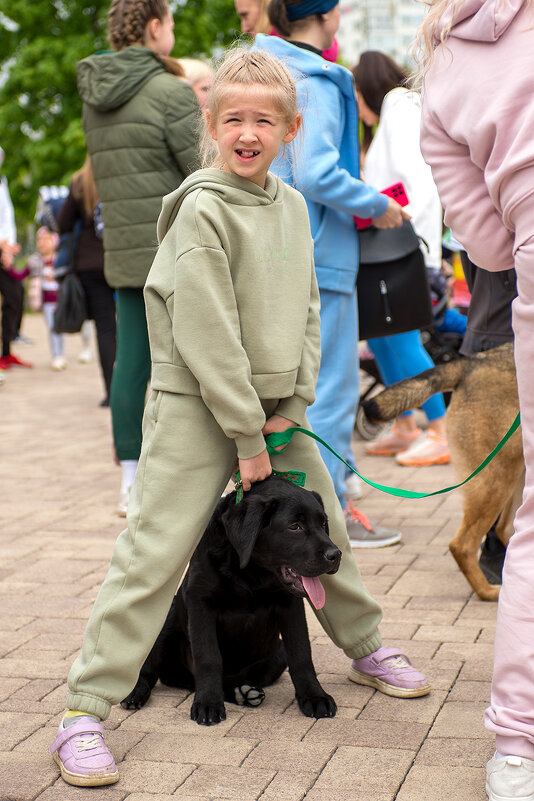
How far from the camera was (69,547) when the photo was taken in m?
5.09

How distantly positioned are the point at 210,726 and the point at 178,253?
1384 mm

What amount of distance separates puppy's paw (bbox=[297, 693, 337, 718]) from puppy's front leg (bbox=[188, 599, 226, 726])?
0.24 m

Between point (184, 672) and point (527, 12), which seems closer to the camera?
point (527, 12)

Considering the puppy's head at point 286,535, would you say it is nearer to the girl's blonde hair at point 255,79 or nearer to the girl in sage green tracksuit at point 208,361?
the girl in sage green tracksuit at point 208,361

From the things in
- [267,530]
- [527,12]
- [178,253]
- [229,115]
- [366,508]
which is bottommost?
[366,508]

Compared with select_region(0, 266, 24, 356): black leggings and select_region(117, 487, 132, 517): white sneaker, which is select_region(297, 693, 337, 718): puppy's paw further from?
select_region(0, 266, 24, 356): black leggings

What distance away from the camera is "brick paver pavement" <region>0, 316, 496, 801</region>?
270cm

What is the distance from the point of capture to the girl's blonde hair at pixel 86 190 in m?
7.39

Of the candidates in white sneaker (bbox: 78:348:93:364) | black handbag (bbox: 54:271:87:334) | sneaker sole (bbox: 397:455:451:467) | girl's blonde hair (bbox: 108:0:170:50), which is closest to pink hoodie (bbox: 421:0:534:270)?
girl's blonde hair (bbox: 108:0:170:50)

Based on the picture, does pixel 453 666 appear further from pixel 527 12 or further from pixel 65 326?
pixel 65 326

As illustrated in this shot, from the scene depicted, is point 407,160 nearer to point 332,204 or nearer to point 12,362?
point 332,204

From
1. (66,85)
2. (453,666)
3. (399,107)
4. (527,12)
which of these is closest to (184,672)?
(453,666)

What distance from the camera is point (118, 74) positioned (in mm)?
5102

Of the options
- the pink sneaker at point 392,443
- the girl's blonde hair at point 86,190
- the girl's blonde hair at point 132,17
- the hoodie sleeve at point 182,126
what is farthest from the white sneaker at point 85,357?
the hoodie sleeve at point 182,126
